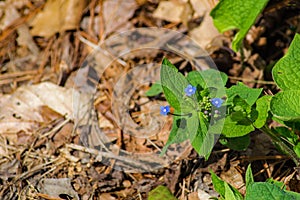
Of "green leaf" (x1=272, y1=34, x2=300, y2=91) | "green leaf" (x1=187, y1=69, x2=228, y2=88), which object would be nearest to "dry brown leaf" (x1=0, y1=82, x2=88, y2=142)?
"green leaf" (x1=187, y1=69, x2=228, y2=88)

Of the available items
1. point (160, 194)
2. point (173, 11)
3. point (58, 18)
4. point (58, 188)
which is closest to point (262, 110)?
point (160, 194)

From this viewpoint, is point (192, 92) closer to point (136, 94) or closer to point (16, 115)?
point (136, 94)

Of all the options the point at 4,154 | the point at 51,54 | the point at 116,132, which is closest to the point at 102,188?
the point at 116,132

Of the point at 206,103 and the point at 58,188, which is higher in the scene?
the point at 206,103

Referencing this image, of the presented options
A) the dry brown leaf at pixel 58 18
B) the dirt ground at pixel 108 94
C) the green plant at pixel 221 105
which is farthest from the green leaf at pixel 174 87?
the dry brown leaf at pixel 58 18

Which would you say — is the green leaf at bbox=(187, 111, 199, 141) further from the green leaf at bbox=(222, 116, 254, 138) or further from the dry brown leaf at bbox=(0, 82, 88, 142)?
the dry brown leaf at bbox=(0, 82, 88, 142)

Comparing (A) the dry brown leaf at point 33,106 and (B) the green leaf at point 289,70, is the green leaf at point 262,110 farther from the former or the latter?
(A) the dry brown leaf at point 33,106

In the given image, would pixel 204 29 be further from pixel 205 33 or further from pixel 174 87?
pixel 174 87

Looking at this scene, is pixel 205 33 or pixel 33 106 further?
pixel 205 33
